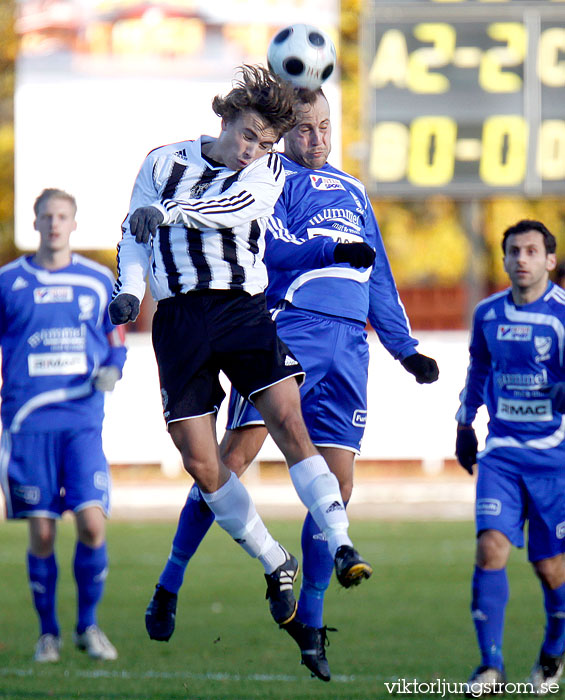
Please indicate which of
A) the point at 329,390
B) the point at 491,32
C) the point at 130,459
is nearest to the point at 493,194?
the point at 491,32

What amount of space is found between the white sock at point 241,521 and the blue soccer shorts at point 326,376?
553 mm

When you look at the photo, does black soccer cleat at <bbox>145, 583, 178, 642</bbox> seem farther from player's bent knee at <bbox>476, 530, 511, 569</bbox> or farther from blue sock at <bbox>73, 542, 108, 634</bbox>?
blue sock at <bbox>73, 542, 108, 634</bbox>

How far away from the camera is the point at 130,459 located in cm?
1897

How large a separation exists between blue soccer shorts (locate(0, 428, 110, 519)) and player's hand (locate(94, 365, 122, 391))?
318 mm

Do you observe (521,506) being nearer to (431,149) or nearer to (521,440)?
(521,440)

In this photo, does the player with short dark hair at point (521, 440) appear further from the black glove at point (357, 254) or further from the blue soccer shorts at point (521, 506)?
the black glove at point (357, 254)

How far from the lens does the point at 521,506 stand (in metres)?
7.40

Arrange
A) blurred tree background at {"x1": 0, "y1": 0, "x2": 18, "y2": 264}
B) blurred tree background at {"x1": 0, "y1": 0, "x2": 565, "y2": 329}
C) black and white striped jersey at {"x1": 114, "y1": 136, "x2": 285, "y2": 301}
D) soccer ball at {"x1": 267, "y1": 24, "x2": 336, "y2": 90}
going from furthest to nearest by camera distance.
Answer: blurred tree background at {"x1": 0, "y1": 0, "x2": 18, "y2": 264} → blurred tree background at {"x1": 0, "y1": 0, "x2": 565, "y2": 329} → soccer ball at {"x1": 267, "y1": 24, "x2": 336, "y2": 90} → black and white striped jersey at {"x1": 114, "y1": 136, "x2": 285, "y2": 301}

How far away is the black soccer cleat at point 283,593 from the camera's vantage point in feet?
19.0

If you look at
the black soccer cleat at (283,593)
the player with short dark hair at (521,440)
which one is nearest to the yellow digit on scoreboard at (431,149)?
the player with short dark hair at (521,440)

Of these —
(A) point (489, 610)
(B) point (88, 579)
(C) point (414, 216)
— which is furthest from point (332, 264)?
(C) point (414, 216)

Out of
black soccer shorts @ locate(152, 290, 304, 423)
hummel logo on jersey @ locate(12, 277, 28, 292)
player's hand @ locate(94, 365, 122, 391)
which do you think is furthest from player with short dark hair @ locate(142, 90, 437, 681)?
hummel logo on jersey @ locate(12, 277, 28, 292)

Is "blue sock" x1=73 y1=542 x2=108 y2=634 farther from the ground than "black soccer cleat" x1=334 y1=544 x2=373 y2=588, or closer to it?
closer to it

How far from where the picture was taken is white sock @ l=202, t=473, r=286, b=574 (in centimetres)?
597
